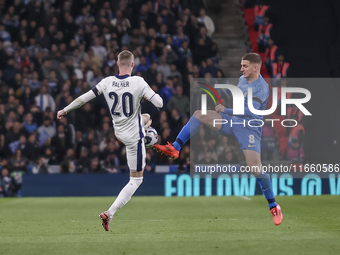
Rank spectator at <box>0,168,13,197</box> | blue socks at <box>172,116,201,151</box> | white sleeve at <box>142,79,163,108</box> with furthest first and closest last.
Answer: spectator at <box>0,168,13,197</box>
blue socks at <box>172,116,201,151</box>
white sleeve at <box>142,79,163,108</box>

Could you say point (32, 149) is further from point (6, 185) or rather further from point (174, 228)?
point (174, 228)

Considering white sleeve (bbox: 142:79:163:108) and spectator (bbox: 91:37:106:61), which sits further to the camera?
spectator (bbox: 91:37:106:61)

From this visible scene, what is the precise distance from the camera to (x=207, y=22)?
690 inches

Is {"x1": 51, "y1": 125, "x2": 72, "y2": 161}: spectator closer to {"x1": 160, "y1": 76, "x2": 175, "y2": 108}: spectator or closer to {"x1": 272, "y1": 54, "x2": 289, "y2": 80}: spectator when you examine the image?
{"x1": 160, "y1": 76, "x2": 175, "y2": 108}: spectator

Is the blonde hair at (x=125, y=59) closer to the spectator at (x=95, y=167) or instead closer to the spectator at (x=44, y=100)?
the spectator at (x=95, y=167)

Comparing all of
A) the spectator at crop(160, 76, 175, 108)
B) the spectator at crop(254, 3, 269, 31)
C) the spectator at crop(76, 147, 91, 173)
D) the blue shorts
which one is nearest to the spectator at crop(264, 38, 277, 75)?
the spectator at crop(254, 3, 269, 31)

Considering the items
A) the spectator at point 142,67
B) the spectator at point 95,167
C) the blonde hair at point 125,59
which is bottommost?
the spectator at point 95,167

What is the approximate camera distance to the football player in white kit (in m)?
7.34

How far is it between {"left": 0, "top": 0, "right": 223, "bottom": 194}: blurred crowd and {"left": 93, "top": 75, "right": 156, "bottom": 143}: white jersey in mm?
6575

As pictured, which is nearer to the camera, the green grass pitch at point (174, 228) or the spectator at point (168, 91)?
the green grass pitch at point (174, 228)

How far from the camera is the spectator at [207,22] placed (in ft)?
56.7

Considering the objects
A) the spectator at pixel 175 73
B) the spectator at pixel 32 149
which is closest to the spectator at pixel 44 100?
the spectator at pixel 32 149

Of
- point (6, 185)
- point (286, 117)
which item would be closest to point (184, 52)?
point (286, 117)

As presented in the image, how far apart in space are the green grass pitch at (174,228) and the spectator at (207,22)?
21.2ft
